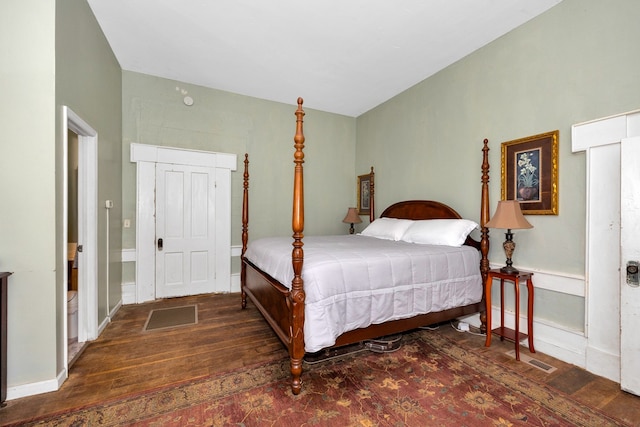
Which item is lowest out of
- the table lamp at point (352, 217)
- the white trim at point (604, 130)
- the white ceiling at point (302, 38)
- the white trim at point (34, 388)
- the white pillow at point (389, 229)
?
the white trim at point (34, 388)

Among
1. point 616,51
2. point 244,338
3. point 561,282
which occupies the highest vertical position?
point 616,51

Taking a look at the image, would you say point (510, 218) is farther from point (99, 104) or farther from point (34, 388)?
point (99, 104)

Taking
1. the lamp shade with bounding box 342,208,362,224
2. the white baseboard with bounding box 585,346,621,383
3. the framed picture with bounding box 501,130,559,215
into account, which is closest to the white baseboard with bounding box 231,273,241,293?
the lamp shade with bounding box 342,208,362,224

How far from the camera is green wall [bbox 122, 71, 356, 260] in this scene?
3867 millimetres

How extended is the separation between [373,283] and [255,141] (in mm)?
3227

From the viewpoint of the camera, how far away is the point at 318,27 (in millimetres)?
2857

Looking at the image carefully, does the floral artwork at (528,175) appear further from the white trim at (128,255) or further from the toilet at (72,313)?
the white trim at (128,255)

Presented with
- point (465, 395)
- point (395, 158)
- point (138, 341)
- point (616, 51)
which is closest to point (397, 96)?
point (395, 158)

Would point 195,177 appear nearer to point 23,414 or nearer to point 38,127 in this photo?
point 38,127

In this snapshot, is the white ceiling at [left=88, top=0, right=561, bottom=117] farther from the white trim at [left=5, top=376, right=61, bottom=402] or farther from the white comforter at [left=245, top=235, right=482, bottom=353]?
the white trim at [left=5, top=376, right=61, bottom=402]

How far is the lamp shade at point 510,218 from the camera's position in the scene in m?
2.43

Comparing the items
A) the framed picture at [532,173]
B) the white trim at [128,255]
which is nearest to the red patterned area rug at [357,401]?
the framed picture at [532,173]

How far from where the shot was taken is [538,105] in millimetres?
2652

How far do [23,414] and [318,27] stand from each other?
371cm
